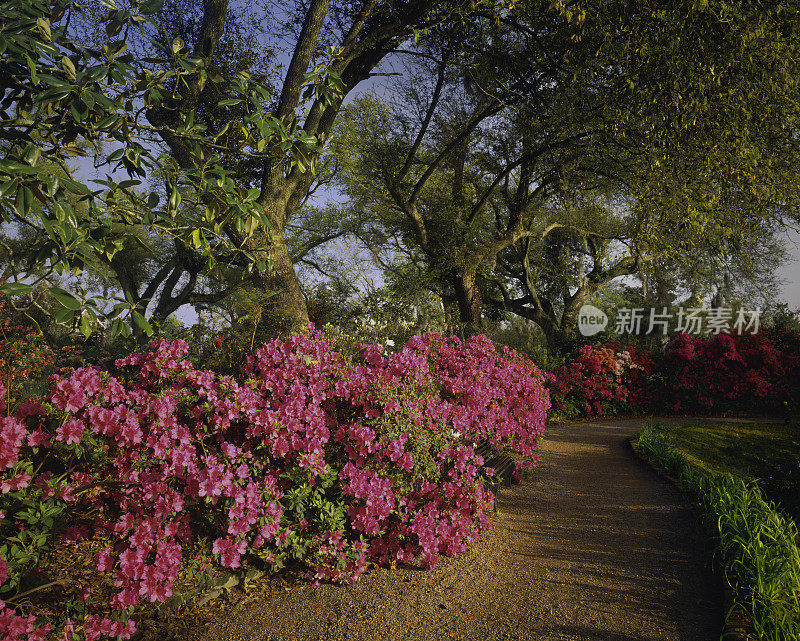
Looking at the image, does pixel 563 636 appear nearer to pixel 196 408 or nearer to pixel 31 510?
pixel 196 408

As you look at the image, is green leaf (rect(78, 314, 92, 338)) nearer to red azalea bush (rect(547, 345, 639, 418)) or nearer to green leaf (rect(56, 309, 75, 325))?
green leaf (rect(56, 309, 75, 325))

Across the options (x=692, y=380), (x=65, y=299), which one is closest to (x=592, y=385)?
(x=692, y=380)

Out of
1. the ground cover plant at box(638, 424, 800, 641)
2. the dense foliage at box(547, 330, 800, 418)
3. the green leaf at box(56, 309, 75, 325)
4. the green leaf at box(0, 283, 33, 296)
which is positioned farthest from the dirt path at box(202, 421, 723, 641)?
the dense foliage at box(547, 330, 800, 418)

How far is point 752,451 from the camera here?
281 inches

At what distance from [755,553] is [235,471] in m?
3.31

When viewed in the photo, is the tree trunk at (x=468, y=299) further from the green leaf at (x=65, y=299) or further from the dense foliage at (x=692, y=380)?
the green leaf at (x=65, y=299)

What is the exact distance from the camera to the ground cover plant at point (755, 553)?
2762 millimetres

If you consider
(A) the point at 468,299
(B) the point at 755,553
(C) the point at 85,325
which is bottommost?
(B) the point at 755,553

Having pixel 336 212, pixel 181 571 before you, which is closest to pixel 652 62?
pixel 181 571

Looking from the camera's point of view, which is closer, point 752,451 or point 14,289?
point 14,289

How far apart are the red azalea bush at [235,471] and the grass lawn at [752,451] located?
10.6 feet

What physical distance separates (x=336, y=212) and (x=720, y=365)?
13610mm

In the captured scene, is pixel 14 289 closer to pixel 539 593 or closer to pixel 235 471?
pixel 235 471

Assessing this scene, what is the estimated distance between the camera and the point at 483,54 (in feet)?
30.2
